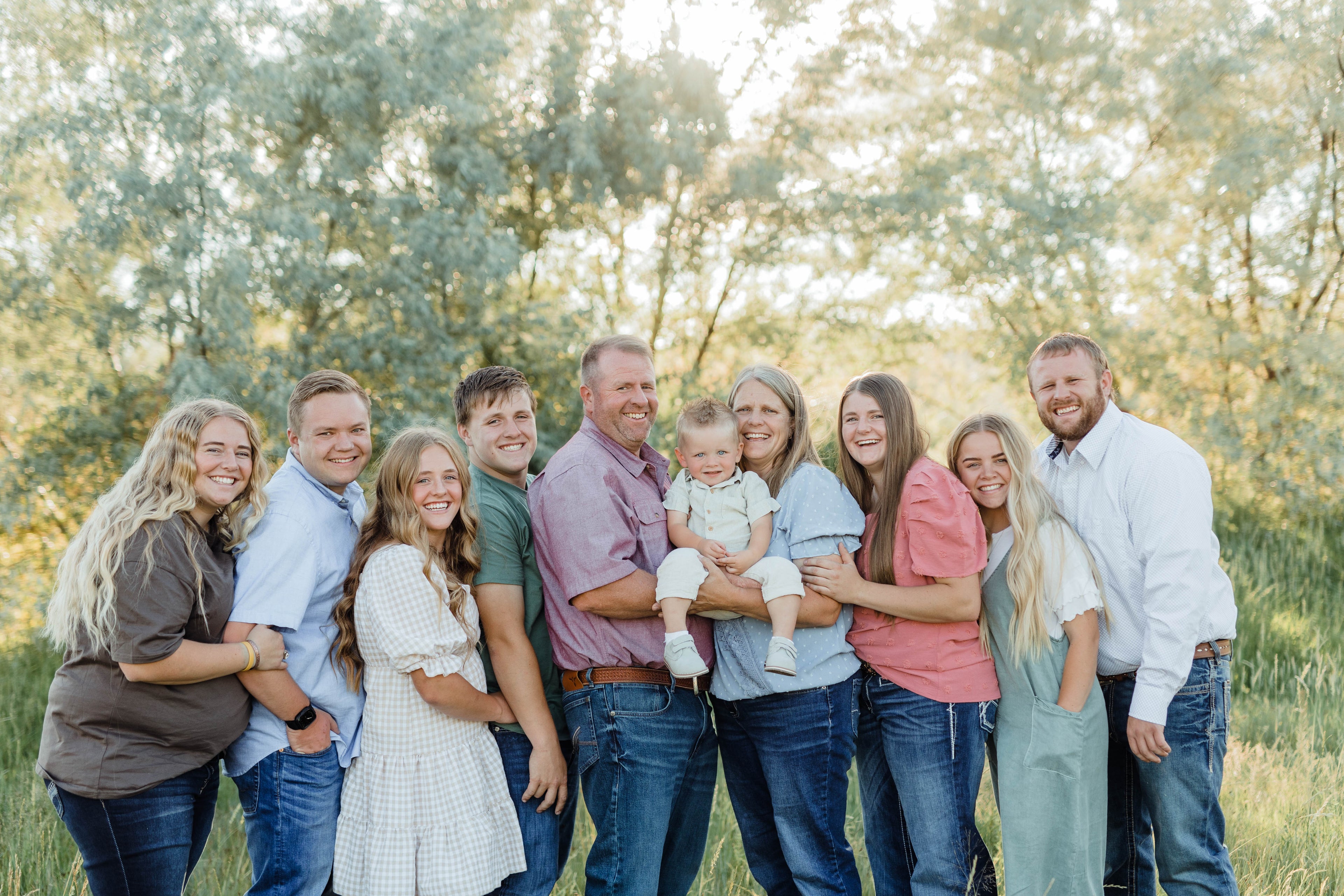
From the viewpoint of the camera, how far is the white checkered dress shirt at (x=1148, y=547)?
3150 mm

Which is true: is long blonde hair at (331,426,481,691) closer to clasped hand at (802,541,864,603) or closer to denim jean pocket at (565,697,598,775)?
denim jean pocket at (565,697,598,775)

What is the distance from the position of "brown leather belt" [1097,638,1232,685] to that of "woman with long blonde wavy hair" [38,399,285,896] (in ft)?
9.55

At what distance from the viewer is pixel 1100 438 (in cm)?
346

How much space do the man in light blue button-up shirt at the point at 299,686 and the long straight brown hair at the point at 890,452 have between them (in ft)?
6.10

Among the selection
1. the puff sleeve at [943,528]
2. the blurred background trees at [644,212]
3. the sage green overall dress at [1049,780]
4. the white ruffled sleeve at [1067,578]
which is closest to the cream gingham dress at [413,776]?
the puff sleeve at [943,528]

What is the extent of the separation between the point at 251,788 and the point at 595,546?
136cm

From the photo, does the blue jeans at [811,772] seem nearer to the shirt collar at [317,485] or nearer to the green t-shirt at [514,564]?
the green t-shirt at [514,564]

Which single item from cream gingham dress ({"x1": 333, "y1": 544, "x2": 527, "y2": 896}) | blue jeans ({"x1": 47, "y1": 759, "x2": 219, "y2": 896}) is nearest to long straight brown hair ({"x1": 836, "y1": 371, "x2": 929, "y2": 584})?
cream gingham dress ({"x1": 333, "y1": 544, "x2": 527, "y2": 896})

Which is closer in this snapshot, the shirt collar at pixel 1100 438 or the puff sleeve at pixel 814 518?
the puff sleeve at pixel 814 518

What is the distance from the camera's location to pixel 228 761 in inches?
119

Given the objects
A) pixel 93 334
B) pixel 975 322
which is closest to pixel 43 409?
pixel 93 334

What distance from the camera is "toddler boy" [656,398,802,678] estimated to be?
10.0ft

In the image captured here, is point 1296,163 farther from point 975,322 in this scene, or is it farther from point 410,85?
point 410,85

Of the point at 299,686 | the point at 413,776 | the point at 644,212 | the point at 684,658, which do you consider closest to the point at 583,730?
the point at 684,658
